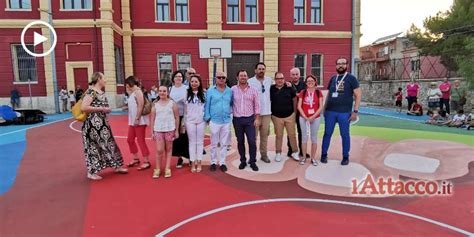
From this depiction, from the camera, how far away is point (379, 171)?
591 cm

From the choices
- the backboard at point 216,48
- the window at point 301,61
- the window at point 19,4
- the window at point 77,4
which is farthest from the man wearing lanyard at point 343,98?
the window at point 19,4

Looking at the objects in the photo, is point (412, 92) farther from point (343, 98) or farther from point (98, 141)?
point (98, 141)

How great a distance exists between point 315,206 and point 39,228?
3.34m

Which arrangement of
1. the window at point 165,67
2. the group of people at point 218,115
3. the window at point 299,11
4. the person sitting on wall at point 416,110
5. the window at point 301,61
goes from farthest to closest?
the window at point 301,61 → the window at point 299,11 → the window at point 165,67 → the person sitting on wall at point 416,110 → the group of people at point 218,115

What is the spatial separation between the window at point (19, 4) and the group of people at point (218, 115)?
57.4ft

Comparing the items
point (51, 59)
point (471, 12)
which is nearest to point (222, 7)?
point (51, 59)

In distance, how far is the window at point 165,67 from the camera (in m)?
22.9

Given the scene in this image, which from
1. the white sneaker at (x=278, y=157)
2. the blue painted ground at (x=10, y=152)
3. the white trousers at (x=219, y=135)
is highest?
the white trousers at (x=219, y=135)

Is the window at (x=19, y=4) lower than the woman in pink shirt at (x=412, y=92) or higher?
higher

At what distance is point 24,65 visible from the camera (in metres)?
19.7

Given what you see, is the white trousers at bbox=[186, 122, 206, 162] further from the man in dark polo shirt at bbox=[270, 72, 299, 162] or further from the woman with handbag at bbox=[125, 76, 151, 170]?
the man in dark polo shirt at bbox=[270, 72, 299, 162]

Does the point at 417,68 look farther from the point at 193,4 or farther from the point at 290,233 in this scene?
the point at 290,233

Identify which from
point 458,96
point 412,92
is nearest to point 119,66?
point 412,92

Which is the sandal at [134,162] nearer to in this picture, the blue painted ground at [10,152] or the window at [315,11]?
the blue painted ground at [10,152]
